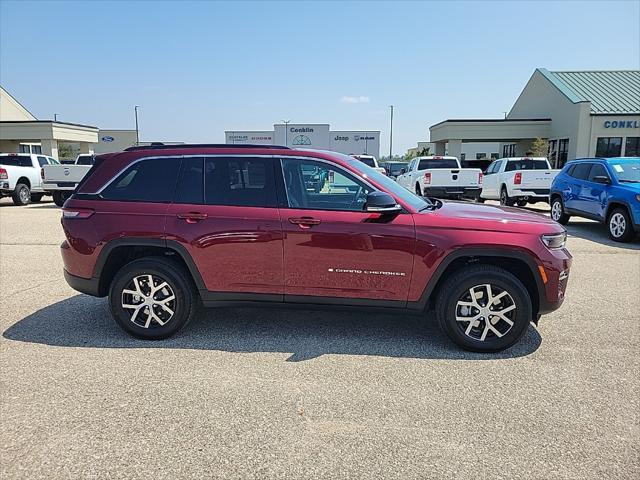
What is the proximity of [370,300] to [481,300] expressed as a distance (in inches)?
38.1

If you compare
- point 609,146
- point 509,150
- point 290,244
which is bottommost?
point 290,244

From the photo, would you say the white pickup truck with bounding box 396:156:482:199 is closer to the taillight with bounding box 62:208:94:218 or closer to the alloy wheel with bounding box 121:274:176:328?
the alloy wheel with bounding box 121:274:176:328

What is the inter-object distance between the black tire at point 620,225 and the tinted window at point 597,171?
0.92 meters

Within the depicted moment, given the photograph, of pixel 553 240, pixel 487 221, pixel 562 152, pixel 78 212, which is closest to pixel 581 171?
pixel 553 240

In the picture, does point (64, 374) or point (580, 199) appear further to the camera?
point (580, 199)

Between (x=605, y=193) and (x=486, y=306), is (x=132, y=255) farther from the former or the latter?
(x=605, y=193)

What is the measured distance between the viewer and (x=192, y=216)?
4.34 m

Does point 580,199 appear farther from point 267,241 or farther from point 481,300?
point 267,241

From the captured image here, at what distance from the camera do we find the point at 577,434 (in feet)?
9.77

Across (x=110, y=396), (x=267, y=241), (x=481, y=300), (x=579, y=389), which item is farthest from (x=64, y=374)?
(x=579, y=389)

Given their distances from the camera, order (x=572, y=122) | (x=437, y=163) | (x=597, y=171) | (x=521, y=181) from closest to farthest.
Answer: (x=597, y=171) < (x=521, y=181) < (x=437, y=163) < (x=572, y=122)

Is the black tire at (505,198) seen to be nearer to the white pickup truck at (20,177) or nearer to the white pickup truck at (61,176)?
the white pickup truck at (61,176)

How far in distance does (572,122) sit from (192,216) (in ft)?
110

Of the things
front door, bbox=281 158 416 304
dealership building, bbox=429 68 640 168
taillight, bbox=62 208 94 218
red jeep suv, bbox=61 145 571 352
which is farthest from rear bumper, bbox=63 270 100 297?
dealership building, bbox=429 68 640 168
